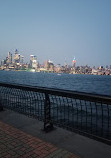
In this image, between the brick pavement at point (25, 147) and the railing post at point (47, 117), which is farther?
the railing post at point (47, 117)

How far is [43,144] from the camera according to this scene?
3.63 meters

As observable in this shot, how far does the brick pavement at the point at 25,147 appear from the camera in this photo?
314 centimetres

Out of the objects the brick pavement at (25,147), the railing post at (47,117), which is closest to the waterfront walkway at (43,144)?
the brick pavement at (25,147)

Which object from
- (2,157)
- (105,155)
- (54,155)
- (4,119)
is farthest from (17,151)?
(4,119)

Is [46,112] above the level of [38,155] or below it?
above

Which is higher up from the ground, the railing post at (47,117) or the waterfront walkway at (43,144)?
the railing post at (47,117)

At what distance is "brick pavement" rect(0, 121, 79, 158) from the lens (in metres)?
3.14

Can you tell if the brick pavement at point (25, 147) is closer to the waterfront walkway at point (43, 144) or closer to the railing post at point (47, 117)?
the waterfront walkway at point (43, 144)

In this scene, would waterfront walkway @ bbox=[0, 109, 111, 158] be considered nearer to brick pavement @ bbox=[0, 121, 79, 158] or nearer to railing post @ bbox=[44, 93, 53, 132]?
brick pavement @ bbox=[0, 121, 79, 158]

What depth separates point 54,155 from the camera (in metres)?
3.14

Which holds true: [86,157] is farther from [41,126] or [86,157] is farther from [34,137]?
[41,126]

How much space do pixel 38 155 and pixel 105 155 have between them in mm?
1530

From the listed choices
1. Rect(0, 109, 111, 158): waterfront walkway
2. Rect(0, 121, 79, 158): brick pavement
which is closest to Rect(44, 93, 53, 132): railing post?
Rect(0, 109, 111, 158): waterfront walkway

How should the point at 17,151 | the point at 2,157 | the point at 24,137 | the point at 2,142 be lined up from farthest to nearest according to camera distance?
the point at 24,137 < the point at 2,142 < the point at 17,151 < the point at 2,157
